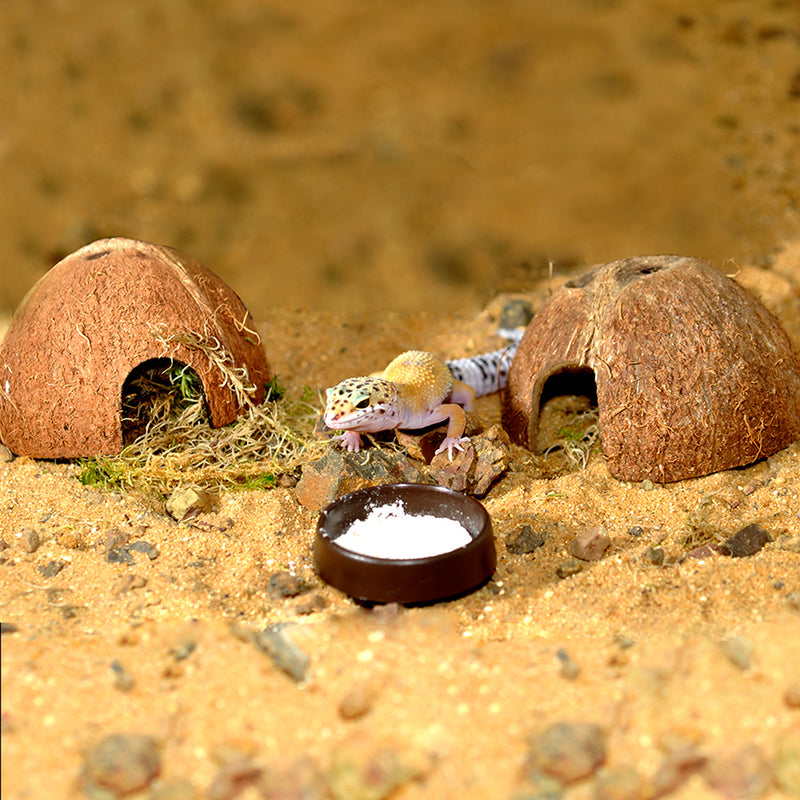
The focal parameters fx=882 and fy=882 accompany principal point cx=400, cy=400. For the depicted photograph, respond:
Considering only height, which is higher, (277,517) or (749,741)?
(749,741)

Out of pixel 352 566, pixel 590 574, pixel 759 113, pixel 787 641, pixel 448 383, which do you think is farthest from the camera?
pixel 759 113

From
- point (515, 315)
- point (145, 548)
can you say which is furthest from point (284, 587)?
point (515, 315)

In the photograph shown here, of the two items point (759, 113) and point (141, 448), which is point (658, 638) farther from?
point (759, 113)

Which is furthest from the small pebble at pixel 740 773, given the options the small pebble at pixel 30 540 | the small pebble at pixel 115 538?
the small pebble at pixel 30 540

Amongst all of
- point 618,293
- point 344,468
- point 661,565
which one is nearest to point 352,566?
point 344,468

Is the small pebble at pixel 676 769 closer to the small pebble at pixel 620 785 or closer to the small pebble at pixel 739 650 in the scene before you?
the small pebble at pixel 620 785

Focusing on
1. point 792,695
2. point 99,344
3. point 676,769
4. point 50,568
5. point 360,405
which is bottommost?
point 50,568

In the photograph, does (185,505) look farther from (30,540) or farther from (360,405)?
(360,405)
